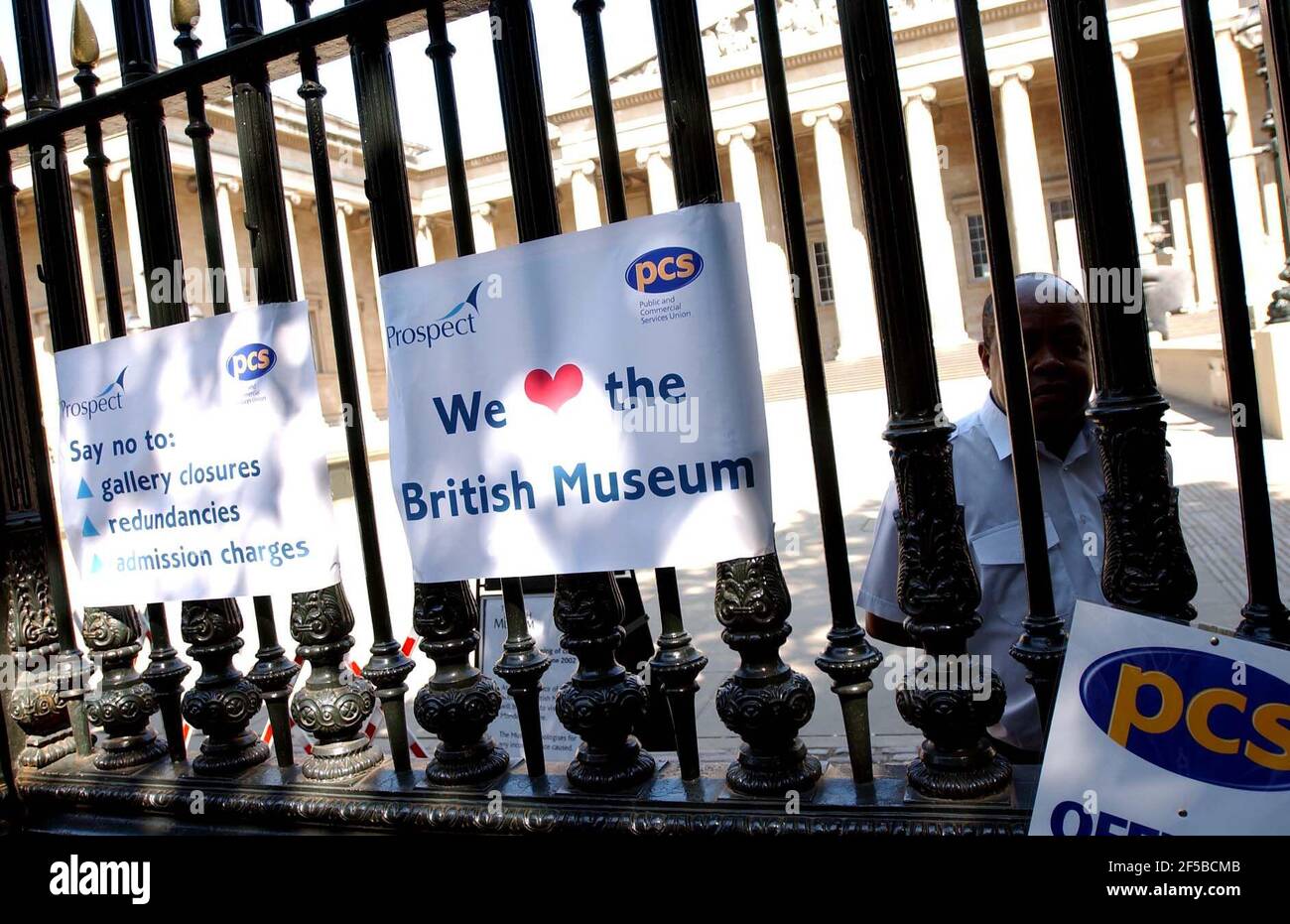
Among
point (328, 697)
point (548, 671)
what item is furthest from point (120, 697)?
point (548, 671)

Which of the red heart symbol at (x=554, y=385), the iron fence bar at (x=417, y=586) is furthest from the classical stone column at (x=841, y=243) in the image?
the red heart symbol at (x=554, y=385)

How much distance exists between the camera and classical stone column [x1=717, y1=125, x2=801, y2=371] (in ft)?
115

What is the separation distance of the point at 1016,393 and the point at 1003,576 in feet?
5.18

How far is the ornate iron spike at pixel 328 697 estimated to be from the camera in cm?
202

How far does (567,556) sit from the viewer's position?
68.4 inches

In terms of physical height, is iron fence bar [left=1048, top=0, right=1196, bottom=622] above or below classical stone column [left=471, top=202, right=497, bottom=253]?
below

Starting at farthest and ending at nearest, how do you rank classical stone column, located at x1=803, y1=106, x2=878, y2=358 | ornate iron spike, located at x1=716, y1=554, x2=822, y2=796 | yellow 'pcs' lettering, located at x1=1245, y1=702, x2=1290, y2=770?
classical stone column, located at x1=803, y1=106, x2=878, y2=358
ornate iron spike, located at x1=716, y1=554, x2=822, y2=796
yellow 'pcs' lettering, located at x1=1245, y1=702, x2=1290, y2=770

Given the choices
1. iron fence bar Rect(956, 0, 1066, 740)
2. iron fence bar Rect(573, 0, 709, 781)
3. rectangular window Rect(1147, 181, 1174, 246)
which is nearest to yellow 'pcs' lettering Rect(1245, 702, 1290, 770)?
iron fence bar Rect(956, 0, 1066, 740)

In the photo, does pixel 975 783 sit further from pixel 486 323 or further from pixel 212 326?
pixel 212 326

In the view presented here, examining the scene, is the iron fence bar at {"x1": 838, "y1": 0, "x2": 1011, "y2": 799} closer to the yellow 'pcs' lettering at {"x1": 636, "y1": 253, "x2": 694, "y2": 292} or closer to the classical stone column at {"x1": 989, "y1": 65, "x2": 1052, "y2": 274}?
the yellow 'pcs' lettering at {"x1": 636, "y1": 253, "x2": 694, "y2": 292}

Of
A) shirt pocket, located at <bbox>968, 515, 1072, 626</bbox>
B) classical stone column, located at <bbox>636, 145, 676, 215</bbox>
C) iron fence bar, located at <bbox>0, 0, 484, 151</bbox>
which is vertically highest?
classical stone column, located at <bbox>636, 145, 676, 215</bbox>

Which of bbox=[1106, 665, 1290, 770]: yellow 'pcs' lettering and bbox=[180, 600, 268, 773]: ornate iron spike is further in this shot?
bbox=[180, 600, 268, 773]: ornate iron spike
